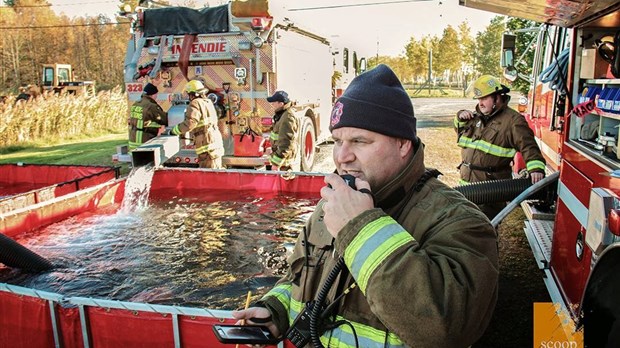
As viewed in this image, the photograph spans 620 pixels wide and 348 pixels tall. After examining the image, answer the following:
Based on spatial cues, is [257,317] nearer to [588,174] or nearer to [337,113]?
[337,113]

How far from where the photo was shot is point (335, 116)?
158cm

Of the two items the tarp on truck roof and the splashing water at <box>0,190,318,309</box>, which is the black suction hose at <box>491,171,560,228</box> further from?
the tarp on truck roof

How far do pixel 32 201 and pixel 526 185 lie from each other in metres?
5.04

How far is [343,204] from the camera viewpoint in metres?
1.33

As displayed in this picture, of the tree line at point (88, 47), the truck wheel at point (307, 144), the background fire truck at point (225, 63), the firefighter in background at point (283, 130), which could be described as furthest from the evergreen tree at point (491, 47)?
the firefighter in background at point (283, 130)

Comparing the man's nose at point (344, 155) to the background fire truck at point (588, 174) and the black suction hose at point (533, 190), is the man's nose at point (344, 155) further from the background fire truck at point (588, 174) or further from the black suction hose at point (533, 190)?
the black suction hose at point (533, 190)

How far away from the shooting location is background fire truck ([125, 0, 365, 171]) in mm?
8305

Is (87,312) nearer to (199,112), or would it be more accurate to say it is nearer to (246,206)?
(246,206)

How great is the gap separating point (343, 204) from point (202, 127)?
22.1ft

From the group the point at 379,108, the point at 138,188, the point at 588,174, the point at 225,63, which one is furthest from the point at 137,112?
the point at 379,108

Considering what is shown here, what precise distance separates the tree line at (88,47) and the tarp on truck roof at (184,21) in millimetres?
32655

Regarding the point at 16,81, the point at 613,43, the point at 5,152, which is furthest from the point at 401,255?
the point at 16,81

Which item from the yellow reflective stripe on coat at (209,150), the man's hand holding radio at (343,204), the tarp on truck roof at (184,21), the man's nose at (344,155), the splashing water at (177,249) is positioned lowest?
the splashing water at (177,249)

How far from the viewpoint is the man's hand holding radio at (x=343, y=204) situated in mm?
1319
